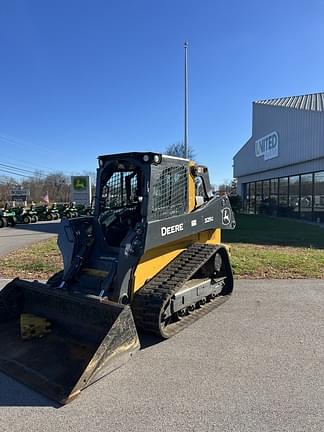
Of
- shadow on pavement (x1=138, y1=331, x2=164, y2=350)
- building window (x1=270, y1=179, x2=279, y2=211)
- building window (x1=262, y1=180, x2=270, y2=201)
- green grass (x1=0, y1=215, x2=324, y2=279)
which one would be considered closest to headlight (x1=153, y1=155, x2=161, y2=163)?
shadow on pavement (x1=138, y1=331, x2=164, y2=350)

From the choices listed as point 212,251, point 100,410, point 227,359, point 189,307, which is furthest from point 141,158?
point 100,410

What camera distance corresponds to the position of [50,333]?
4344mm

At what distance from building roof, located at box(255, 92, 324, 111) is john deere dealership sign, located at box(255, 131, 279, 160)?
7.66ft

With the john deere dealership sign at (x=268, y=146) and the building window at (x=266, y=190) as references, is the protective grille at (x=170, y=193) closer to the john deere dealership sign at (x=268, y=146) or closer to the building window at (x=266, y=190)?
Answer: the john deere dealership sign at (x=268, y=146)

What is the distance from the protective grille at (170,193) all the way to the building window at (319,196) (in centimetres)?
1697

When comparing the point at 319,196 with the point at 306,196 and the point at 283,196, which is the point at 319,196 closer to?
the point at 306,196

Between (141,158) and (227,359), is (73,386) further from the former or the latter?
(141,158)

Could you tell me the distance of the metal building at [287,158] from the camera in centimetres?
2027

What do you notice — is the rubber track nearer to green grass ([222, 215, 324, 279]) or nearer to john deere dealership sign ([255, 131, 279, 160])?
green grass ([222, 215, 324, 279])

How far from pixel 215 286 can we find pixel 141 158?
2.51 metres

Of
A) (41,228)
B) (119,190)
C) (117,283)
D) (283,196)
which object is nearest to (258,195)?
(283,196)

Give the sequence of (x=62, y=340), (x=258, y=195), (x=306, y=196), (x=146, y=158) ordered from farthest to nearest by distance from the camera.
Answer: (x=258, y=195) → (x=306, y=196) → (x=146, y=158) → (x=62, y=340)

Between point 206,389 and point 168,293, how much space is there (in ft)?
4.13

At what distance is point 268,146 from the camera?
2623 centimetres
